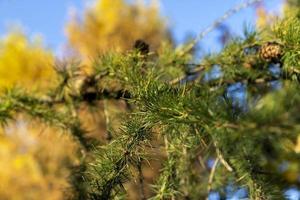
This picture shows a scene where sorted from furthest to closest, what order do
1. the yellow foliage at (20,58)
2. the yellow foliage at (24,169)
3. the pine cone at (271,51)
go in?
the yellow foliage at (20,58)
the yellow foliage at (24,169)
the pine cone at (271,51)

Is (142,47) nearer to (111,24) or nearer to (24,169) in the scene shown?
(24,169)

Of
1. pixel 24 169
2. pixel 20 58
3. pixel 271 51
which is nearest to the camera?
pixel 271 51

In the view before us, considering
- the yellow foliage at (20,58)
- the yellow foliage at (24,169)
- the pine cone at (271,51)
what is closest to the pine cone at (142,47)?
the pine cone at (271,51)

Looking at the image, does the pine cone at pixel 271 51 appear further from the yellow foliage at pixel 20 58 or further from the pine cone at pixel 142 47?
the yellow foliage at pixel 20 58

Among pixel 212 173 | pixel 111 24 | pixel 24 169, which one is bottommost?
pixel 212 173

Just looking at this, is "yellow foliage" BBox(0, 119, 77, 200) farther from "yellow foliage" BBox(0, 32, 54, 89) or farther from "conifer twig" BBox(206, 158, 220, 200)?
"conifer twig" BBox(206, 158, 220, 200)

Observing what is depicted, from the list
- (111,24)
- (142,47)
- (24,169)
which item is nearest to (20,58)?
(111,24)

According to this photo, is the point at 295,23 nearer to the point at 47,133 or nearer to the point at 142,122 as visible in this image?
the point at 142,122

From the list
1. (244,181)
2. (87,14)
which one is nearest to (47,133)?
(244,181)

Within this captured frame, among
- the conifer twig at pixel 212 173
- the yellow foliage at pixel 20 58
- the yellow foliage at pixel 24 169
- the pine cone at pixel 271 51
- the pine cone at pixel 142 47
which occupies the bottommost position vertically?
the conifer twig at pixel 212 173
